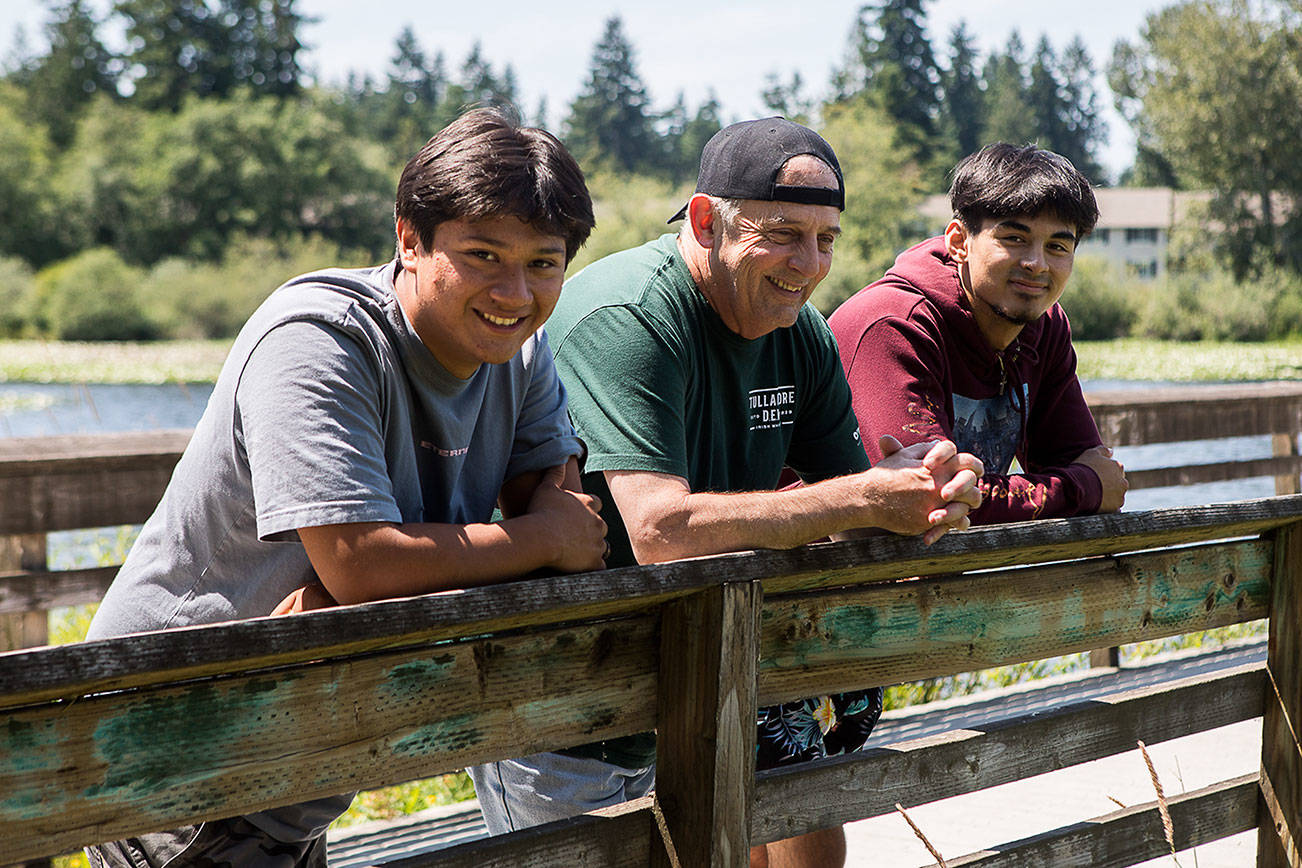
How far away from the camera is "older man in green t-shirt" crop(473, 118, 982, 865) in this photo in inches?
86.5

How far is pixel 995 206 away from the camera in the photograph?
2986mm

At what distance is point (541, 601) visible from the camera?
1714 millimetres

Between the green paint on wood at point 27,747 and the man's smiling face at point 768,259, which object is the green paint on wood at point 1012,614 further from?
the green paint on wood at point 27,747

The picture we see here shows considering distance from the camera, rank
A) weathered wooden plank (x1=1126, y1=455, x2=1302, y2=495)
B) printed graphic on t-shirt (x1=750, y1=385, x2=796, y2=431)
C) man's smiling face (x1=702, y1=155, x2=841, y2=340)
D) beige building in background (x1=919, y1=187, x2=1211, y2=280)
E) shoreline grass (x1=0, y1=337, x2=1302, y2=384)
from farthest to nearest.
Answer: beige building in background (x1=919, y1=187, x2=1211, y2=280)
shoreline grass (x1=0, y1=337, x2=1302, y2=384)
weathered wooden plank (x1=1126, y1=455, x2=1302, y2=495)
printed graphic on t-shirt (x1=750, y1=385, x2=796, y2=431)
man's smiling face (x1=702, y1=155, x2=841, y2=340)

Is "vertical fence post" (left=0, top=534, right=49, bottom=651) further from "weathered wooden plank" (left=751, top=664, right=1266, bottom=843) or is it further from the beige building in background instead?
the beige building in background

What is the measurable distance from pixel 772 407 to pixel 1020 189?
88 centimetres

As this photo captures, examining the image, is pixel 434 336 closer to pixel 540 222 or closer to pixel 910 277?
pixel 540 222

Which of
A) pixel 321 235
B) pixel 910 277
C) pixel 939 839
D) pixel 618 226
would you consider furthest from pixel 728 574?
pixel 321 235

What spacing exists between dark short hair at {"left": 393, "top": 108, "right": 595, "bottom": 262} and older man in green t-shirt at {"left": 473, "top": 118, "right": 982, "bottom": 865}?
42cm

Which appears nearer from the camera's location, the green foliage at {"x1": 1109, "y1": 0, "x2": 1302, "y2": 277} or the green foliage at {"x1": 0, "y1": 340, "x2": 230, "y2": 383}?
the green foliage at {"x1": 0, "y1": 340, "x2": 230, "y2": 383}

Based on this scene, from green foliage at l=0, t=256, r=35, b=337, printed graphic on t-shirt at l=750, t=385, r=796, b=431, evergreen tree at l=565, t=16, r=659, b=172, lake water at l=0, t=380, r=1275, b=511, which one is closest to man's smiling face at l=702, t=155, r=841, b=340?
printed graphic on t-shirt at l=750, t=385, r=796, b=431

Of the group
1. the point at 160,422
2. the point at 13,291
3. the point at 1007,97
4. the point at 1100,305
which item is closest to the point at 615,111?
the point at 1007,97

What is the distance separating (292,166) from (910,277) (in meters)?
64.7

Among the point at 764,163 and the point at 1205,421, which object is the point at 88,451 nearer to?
the point at 764,163
